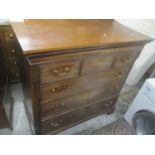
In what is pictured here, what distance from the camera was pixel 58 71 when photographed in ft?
2.84

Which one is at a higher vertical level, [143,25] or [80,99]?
[143,25]

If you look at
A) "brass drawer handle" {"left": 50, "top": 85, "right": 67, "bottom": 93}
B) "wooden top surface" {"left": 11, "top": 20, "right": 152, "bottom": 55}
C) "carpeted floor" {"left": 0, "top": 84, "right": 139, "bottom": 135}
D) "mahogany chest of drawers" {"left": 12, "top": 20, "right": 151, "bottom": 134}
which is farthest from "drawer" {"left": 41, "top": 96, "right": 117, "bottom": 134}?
"wooden top surface" {"left": 11, "top": 20, "right": 152, "bottom": 55}

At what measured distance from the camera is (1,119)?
128 centimetres

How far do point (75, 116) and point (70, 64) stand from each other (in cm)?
68

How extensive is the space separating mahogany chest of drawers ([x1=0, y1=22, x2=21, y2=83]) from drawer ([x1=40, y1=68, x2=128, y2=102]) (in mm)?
→ 519

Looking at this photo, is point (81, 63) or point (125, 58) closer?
point (81, 63)

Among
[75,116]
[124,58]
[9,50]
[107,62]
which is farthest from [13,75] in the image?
[124,58]

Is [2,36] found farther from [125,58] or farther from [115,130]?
[115,130]

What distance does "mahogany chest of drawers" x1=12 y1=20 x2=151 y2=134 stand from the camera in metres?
0.78

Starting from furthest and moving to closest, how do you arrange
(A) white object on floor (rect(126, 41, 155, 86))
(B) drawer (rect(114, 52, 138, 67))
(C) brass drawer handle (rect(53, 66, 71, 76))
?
(A) white object on floor (rect(126, 41, 155, 86)) < (B) drawer (rect(114, 52, 138, 67)) < (C) brass drawer handle (rect(53, 66, 71, 76))

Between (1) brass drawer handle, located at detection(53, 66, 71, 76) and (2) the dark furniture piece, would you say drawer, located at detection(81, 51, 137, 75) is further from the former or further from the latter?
(2) the dark furniture piece
